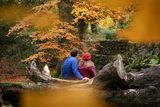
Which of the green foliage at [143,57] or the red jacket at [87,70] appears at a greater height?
the red jacket at [87,70]

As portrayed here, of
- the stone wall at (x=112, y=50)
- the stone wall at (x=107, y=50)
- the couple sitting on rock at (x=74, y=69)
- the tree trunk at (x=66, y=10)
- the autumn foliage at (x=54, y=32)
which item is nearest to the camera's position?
the couple sitting on rock at (x=74, y=69)

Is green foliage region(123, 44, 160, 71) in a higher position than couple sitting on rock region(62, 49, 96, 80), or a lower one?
lower

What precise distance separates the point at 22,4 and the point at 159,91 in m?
12.0

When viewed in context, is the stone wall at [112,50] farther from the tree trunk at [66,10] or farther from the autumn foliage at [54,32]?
the autumn foliage at [54,32]

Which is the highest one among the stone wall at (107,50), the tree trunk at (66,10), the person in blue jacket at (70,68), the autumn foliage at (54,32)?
the tree trunk at (66,10)

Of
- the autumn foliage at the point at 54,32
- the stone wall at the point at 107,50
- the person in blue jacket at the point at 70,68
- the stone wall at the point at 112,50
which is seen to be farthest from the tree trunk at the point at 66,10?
the stone wall at the point at 107,50

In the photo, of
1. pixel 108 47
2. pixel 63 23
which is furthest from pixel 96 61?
pixel 63 23

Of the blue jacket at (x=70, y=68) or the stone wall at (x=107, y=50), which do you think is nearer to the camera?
the blue jacket at (x=70, y=68)

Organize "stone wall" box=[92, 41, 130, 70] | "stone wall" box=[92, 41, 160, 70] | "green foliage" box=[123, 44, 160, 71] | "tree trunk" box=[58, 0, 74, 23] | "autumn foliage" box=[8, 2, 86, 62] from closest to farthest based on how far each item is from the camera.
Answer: "autumn foliage" box=[8, 2, 86, 62] < "green foliage" box=[123, 44, 160, 71] < "tree trunk" box=[58, 0, 74, 23] < "stone wall" box=[92, 41, 160, 70] < "stone wall" box=[92, 41, 130, 70]

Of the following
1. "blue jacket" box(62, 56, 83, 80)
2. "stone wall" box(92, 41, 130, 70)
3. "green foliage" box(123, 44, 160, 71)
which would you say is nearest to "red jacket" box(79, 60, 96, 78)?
"blue jacket" box(62, 56, 83, 80)

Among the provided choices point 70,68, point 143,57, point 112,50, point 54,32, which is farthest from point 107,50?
point 70,68

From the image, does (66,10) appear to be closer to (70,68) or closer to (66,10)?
(66,10)

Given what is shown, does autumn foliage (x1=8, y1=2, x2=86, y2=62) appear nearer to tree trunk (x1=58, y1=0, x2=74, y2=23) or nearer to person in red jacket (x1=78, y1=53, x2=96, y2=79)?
tree trunk (x1=58, y1=0, x2=74, y2=23)

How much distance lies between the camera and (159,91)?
397 cm
